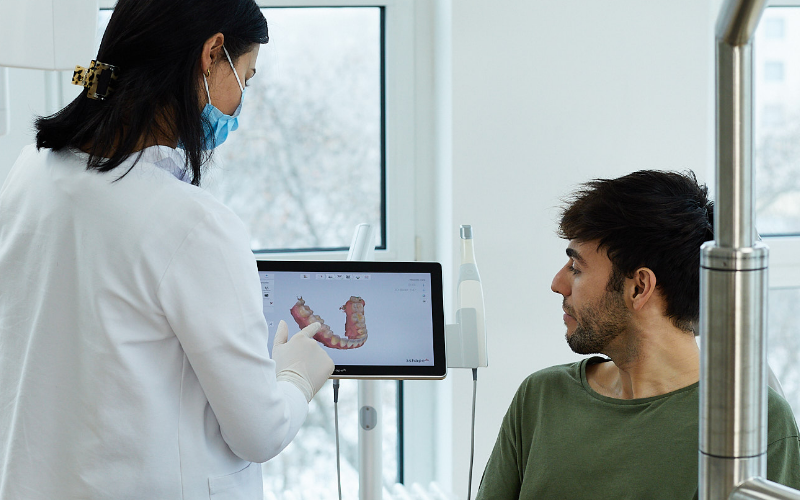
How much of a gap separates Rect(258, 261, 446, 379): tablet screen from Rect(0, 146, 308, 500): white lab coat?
1.19ft

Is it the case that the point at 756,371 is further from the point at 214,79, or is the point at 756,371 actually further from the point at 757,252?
the point at 214,79

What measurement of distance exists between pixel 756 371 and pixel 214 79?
2.63 feet

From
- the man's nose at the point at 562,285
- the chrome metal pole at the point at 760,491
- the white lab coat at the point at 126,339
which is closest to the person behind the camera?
the chrome metal pole at the point at 760,491

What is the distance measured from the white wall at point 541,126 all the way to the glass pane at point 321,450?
0.35 m

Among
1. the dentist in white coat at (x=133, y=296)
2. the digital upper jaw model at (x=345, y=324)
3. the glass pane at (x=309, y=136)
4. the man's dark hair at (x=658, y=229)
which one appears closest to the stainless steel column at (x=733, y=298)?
the dentist in white coat at (x=133, y=296)

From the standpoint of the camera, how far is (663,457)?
120cm

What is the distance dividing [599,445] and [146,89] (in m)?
0.84

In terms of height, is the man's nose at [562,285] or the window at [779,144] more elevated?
the window at [779,144]

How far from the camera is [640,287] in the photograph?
1272mm

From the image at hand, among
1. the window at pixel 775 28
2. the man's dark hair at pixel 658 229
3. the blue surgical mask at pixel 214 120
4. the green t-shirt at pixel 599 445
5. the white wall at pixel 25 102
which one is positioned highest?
the window at pixel 775 28

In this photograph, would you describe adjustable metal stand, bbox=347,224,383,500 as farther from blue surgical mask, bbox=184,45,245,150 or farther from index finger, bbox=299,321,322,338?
blue surgical mask, bbox=184,45,245,150

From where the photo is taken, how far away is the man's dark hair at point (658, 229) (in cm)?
125

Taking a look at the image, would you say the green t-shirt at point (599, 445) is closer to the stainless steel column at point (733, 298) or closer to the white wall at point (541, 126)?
the white wall at point (541, 126)

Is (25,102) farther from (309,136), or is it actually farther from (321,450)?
(321,450)
